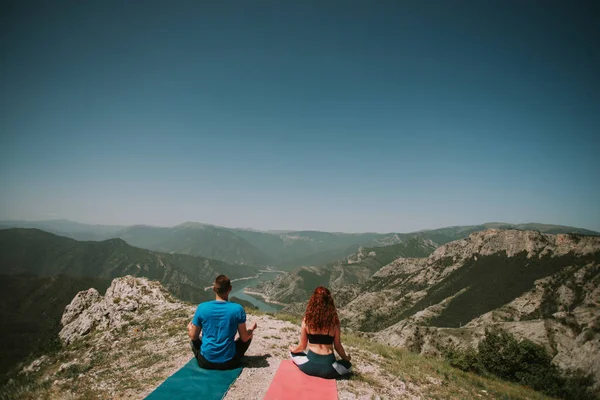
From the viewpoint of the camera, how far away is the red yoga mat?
26.1ft

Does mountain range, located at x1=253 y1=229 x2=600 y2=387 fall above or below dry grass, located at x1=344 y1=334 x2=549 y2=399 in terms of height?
below

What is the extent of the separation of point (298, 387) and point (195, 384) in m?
3.29

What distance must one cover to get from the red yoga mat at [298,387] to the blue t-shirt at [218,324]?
201cm

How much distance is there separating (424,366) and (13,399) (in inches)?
657

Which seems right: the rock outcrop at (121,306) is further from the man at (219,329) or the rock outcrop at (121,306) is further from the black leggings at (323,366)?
the black leggings at (323,366)

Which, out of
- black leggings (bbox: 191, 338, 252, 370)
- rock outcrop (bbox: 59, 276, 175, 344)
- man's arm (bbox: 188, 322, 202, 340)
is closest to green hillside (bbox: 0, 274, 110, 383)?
rock outcrop (bbox: 59, 276, 175, 344)

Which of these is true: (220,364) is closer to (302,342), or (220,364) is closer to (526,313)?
(302,342)

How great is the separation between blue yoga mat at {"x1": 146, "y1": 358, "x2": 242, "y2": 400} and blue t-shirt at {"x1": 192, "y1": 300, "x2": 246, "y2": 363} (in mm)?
604

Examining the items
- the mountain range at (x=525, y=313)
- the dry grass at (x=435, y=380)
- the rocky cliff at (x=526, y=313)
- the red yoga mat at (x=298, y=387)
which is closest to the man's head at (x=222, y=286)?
the red yoga mat at (x=298, y=387)

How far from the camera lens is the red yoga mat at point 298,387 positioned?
7.97 metres

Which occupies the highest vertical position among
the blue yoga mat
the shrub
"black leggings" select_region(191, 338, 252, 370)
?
"black leggings" select_region(191, 338, 252, 370)

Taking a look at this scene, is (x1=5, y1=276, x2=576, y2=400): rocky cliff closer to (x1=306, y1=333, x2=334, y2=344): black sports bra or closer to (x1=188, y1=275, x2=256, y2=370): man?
(x1=188, y1=275, x2=256, y2=370): man

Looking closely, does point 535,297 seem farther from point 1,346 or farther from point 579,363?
point 1,346

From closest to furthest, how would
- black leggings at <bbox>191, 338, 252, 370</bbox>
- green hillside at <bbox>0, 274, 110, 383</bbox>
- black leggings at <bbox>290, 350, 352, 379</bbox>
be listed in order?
1. black leggings at <bbox>290, 350, 352, 379</bbox>
2. black leggings at <bbox>191, 338, 252, 370</bbox>
3. green hillside at <bbox>0, 274, 110, 383</bbox>
